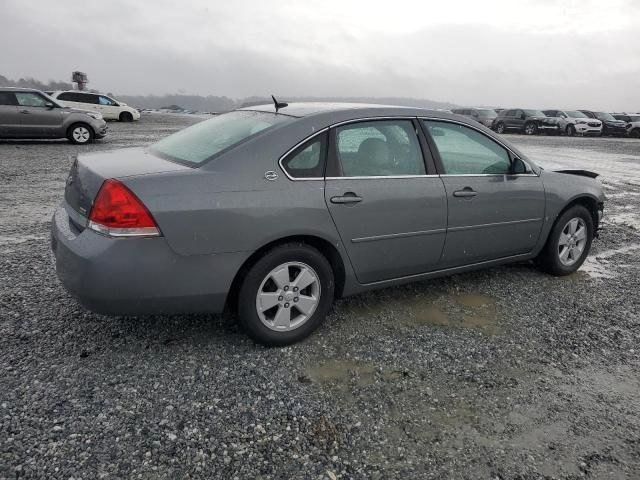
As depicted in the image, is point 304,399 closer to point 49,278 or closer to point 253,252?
point 253,252

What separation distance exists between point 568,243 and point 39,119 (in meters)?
14.3

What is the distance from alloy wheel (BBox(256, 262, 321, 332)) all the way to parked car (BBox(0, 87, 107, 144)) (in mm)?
13674

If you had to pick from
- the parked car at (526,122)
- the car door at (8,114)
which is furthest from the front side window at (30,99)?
the parked car at (526,122)

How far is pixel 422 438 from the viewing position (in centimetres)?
258

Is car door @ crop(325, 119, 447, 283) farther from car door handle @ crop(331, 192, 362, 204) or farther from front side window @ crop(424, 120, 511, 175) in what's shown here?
front side window @ crop(424, 120, 511, 175)

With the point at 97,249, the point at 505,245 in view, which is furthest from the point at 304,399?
the point at 505,245

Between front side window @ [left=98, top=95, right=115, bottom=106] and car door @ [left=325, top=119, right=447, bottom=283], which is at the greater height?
car door @ [left=325, top=119, right=447, bottom=283]

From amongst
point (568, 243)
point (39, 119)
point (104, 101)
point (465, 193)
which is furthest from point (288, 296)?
point (104, 101)

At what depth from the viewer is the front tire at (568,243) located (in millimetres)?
4871

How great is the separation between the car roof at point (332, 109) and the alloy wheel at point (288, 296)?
1089mm

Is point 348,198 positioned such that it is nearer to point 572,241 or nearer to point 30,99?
point 572,241

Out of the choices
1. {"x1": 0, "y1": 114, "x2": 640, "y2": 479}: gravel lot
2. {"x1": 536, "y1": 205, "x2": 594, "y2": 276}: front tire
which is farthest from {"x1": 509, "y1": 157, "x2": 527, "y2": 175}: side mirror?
{"x1": 0, "y1": 114, "x2": 640, "y2": 479}: gravel lot

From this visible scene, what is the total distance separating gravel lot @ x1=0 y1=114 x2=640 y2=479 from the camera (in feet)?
7.86

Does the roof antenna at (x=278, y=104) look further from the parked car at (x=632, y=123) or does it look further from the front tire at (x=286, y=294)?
the parked car at (x=632, y=123)
